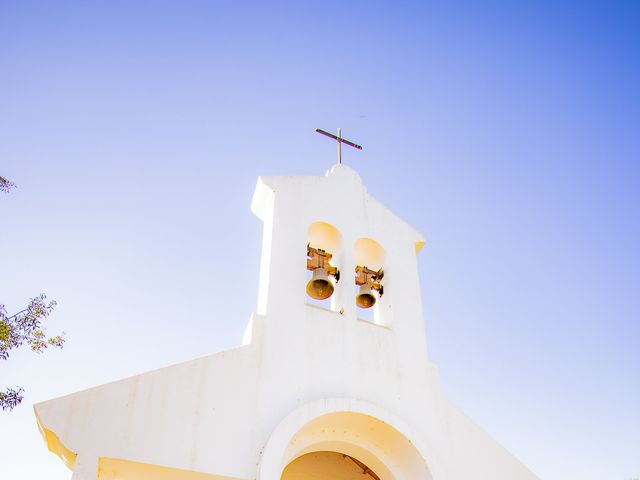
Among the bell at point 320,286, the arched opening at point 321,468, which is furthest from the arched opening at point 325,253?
the arched opening at point 321,468

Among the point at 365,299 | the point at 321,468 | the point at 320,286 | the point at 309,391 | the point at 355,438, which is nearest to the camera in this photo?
the point at 309,391

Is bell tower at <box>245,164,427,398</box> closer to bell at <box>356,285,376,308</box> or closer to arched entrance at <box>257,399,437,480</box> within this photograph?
bell at <box>356,285,376,308</box>

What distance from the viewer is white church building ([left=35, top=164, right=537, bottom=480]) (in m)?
6.02

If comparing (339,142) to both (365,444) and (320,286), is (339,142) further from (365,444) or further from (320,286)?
(365,444)

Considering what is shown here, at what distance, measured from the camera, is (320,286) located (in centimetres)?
Result: 860

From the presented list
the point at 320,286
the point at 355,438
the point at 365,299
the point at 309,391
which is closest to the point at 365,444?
the point at 355,438

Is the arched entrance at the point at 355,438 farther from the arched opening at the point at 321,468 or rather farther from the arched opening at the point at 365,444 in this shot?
the arched opening at the point at 321,468

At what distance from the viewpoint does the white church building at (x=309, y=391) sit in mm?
6020

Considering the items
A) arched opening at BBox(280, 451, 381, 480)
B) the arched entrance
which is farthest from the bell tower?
arched opening at BBox(280, 451, 381, 480)

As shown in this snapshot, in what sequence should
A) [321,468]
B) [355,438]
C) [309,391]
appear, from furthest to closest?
[321,468], [355,438], [309,391]

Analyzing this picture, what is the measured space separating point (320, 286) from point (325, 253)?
0.65 metres

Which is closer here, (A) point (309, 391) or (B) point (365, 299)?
(A) point (309, 391)

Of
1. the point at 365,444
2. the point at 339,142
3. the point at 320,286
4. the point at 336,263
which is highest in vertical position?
the point at 339,142

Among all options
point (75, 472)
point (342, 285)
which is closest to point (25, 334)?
point (75, 472)
